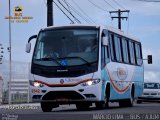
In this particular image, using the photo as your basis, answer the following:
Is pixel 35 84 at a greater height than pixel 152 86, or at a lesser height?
greater

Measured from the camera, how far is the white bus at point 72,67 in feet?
72.9

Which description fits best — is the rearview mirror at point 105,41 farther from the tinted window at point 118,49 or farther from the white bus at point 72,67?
the tinted window at point 118,49

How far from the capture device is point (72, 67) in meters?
22.3

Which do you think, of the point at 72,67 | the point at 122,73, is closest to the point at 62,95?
the point at 72,67

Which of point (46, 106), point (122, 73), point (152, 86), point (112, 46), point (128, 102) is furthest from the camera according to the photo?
point (152, 86)

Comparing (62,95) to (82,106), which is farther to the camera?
(82,106)

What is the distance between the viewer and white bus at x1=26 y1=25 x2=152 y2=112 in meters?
22.2

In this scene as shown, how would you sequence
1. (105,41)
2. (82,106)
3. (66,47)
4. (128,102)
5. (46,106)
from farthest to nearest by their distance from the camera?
(128,102) < (82,106) < (46,106) < (105,41) < (66,47)

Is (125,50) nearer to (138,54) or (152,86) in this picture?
(138,54)

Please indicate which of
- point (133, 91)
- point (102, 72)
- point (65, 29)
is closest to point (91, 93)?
point (102, 72)

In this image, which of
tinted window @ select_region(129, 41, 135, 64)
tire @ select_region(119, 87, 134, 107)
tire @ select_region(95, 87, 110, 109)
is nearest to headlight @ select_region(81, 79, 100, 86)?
tire @ select_region(95, 87, 110, 109)

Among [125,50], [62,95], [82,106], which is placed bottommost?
[82,106]

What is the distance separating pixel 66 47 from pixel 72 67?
940 mm

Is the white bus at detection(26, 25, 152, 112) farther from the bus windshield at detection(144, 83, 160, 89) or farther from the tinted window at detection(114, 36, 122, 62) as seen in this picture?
the bus windshield at detection(144, 83, 160, 89)
